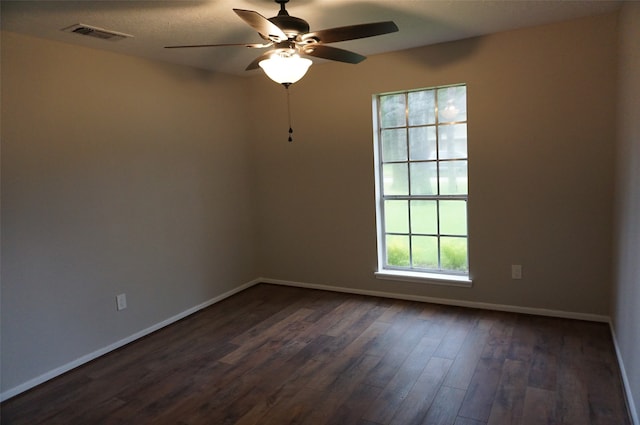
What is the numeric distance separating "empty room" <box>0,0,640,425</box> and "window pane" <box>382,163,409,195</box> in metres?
0.02

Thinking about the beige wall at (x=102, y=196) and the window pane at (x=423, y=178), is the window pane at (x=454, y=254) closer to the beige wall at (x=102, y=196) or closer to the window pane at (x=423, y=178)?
the window pane at (x=423, y=178)

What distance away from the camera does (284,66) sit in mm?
2402

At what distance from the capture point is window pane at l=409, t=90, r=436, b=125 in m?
3.87

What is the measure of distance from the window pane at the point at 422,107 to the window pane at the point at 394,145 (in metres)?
0.16

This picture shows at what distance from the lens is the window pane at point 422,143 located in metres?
3.90

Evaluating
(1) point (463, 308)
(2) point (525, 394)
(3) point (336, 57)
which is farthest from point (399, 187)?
(2) point (525, 394)

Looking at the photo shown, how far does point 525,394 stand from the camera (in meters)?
2.42

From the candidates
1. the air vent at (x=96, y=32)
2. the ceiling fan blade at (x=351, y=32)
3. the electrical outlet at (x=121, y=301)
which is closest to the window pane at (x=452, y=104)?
the ceiling fan blade at (x=351, y=32)

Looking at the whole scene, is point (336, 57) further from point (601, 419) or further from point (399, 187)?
point (601, 419)

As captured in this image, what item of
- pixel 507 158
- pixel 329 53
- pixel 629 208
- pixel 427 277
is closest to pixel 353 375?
pixel 427 277

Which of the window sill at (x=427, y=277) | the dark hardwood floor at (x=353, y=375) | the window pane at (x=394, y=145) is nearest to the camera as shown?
the dark hardwood floor at (x=353, y=375)

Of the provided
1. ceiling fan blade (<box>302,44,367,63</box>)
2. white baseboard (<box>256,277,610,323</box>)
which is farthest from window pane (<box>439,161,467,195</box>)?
ceiling fan blade (<box>302,44,367,63</box>)

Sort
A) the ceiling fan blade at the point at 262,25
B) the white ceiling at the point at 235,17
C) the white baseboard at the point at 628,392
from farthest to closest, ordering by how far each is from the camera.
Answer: the white ceiling at the point at 235,17 → the white baseboard at the point at 628,392 → the ceiling fan blade at the point at 262,25

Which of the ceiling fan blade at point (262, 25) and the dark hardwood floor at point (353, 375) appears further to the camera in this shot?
the dark hardwood floor at point (353, 375)
